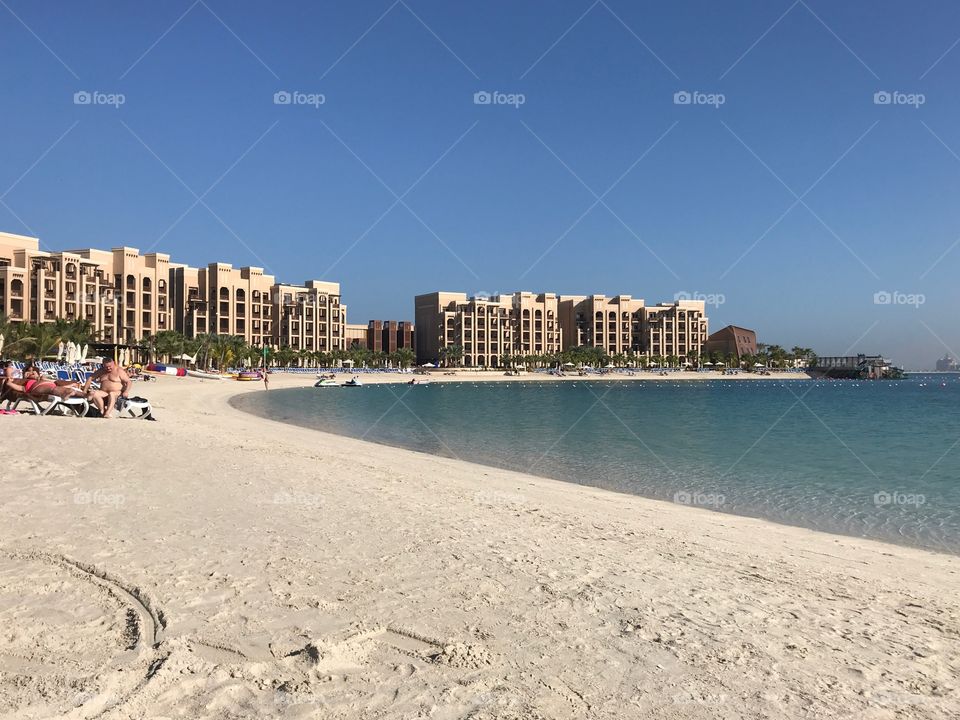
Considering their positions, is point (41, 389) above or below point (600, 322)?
below

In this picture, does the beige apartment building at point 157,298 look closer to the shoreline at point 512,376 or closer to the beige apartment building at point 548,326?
the shoreline at point 512,376

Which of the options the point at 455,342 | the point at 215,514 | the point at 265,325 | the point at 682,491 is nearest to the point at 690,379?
the point at 455,342

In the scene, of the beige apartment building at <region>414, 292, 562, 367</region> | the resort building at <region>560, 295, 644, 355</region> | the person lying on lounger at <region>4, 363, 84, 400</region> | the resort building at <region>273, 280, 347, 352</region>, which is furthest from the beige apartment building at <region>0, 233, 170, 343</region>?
the resort building at <region>560, 295, 644, 355</region>

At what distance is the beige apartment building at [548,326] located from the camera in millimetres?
159000

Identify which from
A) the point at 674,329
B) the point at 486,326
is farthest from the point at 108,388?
the point at 674,329

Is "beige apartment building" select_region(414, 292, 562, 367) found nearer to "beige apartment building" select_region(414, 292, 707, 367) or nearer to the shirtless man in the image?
"beige apartment building" select_region(414, 292, 707, 367)

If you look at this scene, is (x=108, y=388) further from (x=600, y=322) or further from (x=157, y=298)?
(x=600, y=322)

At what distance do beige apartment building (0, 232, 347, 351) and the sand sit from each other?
8168cm

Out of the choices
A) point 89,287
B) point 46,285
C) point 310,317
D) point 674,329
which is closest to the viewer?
point 46,285

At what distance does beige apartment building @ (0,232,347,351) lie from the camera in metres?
91.0

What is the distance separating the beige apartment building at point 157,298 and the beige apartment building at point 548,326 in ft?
78.9

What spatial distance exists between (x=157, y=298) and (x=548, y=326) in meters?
91.8

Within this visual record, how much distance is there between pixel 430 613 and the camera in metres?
5.19

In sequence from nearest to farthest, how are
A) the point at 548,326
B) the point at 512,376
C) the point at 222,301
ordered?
the point at 222,301
the point at 512,376
the point at 548,326
